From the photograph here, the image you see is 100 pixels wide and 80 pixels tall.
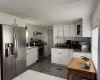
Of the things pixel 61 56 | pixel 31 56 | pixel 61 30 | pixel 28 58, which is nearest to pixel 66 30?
pixel 61 30

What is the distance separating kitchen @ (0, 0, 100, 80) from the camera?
1.91 m

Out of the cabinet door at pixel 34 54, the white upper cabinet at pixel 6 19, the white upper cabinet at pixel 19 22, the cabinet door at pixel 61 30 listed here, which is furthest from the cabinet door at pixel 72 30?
the white upper cabinet at pixel 6 19

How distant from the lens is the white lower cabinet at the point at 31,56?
3918mm

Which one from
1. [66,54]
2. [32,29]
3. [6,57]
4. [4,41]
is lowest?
[66,54]

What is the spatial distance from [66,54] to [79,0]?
9.54 ft

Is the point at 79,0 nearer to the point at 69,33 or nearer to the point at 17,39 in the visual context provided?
the point at 17,39

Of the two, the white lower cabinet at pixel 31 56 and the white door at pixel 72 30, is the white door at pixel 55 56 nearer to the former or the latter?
the white lower cabinet at pixel 31 56

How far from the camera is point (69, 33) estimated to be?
448 centimetres

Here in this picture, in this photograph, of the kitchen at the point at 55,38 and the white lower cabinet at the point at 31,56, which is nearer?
the kitchen at the point at 55,38

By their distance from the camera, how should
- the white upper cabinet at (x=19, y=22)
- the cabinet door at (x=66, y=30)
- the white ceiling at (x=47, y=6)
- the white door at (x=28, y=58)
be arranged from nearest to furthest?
the white ceiling at (x=47, y=6)
the white upper cabinet at (x=19, y=22)
the white door at (x=28, y=58)
the cabinet door at (x=66, y=30)

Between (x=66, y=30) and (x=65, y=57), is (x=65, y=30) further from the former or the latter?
(x=65, y=57)

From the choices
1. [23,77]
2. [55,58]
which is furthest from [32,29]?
[23,77]

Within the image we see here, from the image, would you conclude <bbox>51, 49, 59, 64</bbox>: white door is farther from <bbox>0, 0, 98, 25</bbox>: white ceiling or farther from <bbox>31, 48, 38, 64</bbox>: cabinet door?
<bbox>0, 0, 98, 25</bbox>: white ceiling

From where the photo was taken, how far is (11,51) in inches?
102
